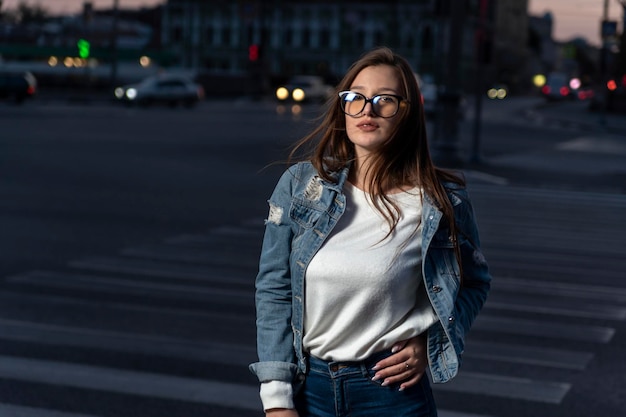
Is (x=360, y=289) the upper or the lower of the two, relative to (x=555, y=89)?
upper

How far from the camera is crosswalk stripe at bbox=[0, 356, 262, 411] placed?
239 inches

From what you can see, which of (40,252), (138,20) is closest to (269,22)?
(138,20)

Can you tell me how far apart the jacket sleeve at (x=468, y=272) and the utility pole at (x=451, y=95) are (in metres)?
18.7

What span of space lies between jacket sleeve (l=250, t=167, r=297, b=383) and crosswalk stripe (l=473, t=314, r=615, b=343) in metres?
4.93

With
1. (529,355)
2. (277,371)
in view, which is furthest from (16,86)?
(277,371)

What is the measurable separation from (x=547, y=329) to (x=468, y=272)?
16.2ft

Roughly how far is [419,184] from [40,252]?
811cm

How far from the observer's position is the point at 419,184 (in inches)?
122

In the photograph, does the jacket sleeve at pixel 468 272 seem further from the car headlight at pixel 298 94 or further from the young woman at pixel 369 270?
the car headlight at pixel 298 94

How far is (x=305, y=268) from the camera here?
299 cm

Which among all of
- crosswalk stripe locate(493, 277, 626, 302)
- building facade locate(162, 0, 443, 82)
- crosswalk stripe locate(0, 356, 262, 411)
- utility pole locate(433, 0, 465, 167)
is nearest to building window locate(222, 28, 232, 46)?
building facade locate(162, 0, 443, 82)

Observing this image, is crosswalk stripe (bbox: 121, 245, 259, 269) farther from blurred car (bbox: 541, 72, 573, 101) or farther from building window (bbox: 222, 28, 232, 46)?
building window (bbox: 222, 28, 232, 46)

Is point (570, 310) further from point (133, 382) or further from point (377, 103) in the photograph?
point (377, 103)

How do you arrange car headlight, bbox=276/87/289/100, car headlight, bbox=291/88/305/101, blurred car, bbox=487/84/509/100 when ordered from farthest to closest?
blurred car, bbox=487/84/509/100, car headlight, bbox=276/87/289/100, car headlight, bbox=291/88/305/101
